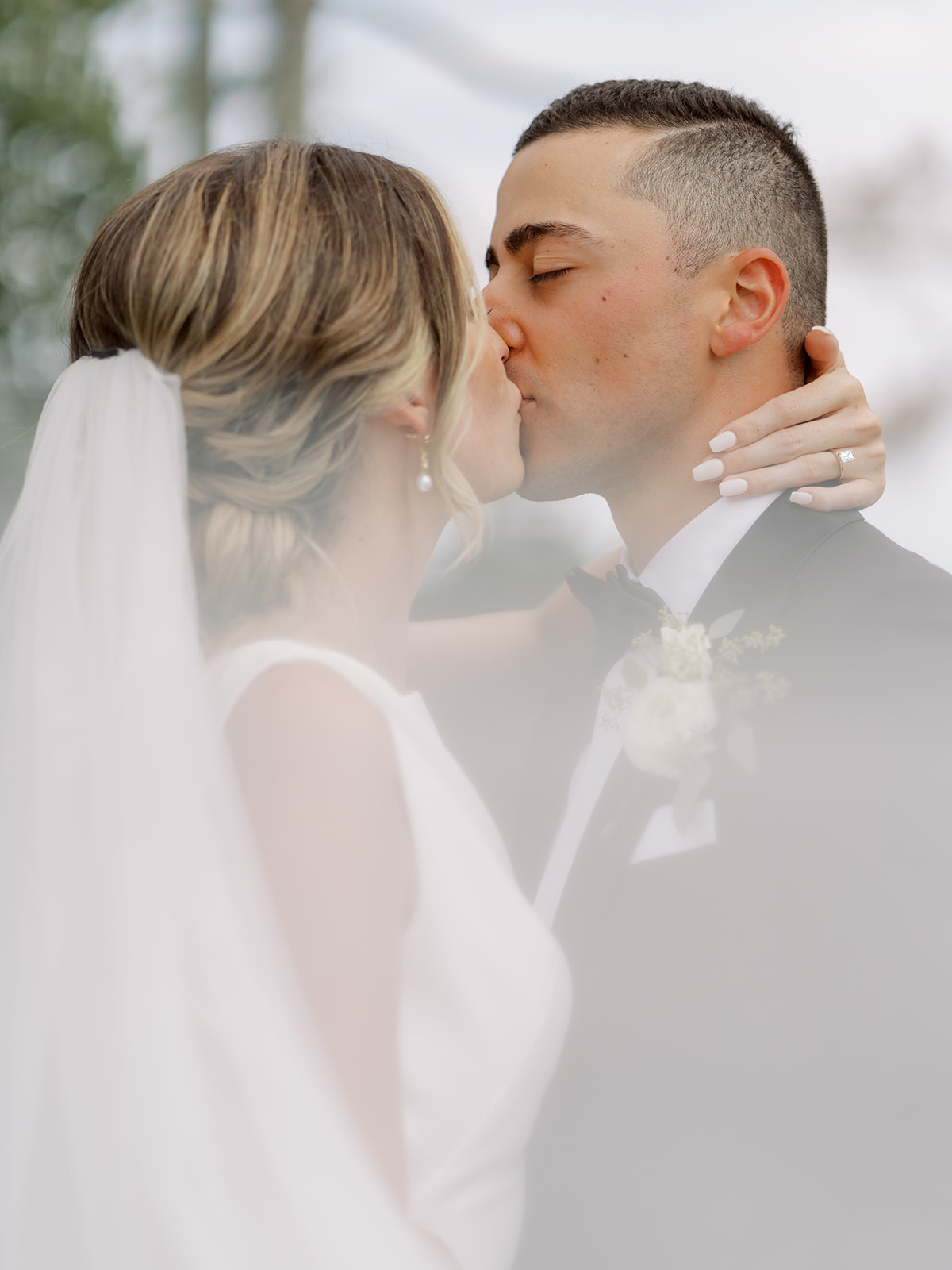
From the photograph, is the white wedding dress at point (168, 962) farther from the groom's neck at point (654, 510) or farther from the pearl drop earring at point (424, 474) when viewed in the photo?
the groom's neck at point (654, 510)

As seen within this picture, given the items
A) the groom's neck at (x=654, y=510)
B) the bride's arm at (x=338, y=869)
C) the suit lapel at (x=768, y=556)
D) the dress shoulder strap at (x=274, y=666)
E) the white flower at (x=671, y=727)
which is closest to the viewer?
the bride's arm at (x=338, y=869)

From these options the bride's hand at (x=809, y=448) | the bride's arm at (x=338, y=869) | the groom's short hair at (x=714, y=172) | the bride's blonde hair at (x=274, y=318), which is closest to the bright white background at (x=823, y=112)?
the groom's short hair at (x=714, y=172)

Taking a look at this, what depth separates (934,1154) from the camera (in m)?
1.46

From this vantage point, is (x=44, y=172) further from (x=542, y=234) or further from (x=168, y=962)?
(x=168, y=962)

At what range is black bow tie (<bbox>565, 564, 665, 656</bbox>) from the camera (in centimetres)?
183

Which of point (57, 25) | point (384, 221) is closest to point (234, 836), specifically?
point (384, 221)

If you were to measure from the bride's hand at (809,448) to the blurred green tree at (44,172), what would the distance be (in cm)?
198

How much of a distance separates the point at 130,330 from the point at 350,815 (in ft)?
2.14

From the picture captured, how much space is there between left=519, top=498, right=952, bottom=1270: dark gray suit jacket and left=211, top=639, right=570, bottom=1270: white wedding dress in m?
0.13

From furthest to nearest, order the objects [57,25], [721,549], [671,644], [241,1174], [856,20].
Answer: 1. [57,25]
2. [856,20]
3. [721,549]
4. [671,644]
5. [241,1174]

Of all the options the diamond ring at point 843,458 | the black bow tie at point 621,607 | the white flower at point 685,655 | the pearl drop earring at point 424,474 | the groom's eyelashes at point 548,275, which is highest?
the groom's eyelashes at point 548,275

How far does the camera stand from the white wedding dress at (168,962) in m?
1.06

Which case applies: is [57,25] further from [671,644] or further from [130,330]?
[671,644]

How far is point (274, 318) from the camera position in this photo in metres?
1.20
